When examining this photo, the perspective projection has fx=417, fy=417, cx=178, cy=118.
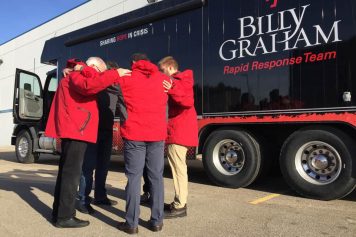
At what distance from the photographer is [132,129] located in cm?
381

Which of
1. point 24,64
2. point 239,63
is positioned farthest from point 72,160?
point 24,64

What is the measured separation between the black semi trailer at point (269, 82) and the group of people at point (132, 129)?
1676 millimetres

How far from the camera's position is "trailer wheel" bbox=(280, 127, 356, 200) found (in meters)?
5.12

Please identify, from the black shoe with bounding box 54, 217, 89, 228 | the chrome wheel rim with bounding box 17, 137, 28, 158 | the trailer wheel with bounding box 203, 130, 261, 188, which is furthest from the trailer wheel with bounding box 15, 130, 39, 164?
the black shoe with bounding box 54, 217, 89, 228

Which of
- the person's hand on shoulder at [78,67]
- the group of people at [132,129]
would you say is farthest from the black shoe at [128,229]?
the person's hand on shoulder at [78,67]

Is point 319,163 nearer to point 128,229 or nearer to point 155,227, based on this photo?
point 155,227

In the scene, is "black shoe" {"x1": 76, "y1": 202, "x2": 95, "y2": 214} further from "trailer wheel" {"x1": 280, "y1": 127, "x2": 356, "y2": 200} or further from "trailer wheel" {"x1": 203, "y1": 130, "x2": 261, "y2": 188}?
"trailer wheel" {"x1": 280, "y1": 127, "x2": 356, "y2": 200}

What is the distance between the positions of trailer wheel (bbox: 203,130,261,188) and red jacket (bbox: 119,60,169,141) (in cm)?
244

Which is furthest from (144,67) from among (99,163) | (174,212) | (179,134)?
(99,163)

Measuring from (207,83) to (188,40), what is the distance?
Result: 0.84m

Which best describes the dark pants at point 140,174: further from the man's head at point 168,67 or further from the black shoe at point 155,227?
the man's head at point 168,67

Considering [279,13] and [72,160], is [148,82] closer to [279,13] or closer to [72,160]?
[72,160]

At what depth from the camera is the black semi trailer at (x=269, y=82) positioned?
16.9 feet

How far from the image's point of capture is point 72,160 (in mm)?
4086
